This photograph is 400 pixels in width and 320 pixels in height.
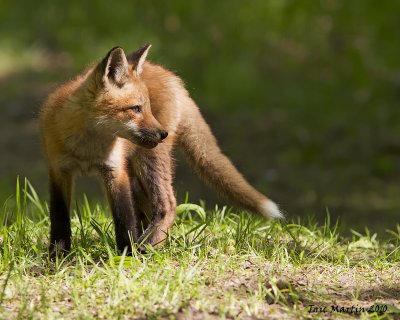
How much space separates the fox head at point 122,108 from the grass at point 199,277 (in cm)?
69

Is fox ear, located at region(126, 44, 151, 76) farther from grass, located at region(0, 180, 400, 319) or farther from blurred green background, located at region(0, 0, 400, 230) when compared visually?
blurred green background, located at region(0, 0, 400, 230)

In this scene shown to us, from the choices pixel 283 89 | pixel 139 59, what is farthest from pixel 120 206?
pixel 283 89

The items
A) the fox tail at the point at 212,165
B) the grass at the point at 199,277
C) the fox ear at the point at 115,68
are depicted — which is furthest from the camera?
the fox tail at the point at 212,165

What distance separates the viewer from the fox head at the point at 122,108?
15.3 ft

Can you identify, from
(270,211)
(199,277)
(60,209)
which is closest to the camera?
(199,277)

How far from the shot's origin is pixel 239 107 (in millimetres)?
12109

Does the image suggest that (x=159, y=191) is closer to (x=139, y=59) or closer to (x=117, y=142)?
(x=117, y=142)

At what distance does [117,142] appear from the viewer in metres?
4.88

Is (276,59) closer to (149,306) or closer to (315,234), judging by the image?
(315,234)

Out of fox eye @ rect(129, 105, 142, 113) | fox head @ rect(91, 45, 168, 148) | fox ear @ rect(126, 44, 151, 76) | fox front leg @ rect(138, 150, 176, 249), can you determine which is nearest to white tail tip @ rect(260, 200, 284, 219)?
fox front leg @ rect(138, 150, 176, 249)

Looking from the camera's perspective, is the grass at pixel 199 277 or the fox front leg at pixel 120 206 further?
the fox front leg at pixel 120 206

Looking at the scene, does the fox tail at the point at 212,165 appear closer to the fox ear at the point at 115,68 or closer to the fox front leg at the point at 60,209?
the fox ear at the point at 115,68

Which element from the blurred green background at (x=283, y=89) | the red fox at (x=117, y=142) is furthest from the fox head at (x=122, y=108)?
the blurred green background at (x=283, y=89)

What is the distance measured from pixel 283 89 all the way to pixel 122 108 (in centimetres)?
829
